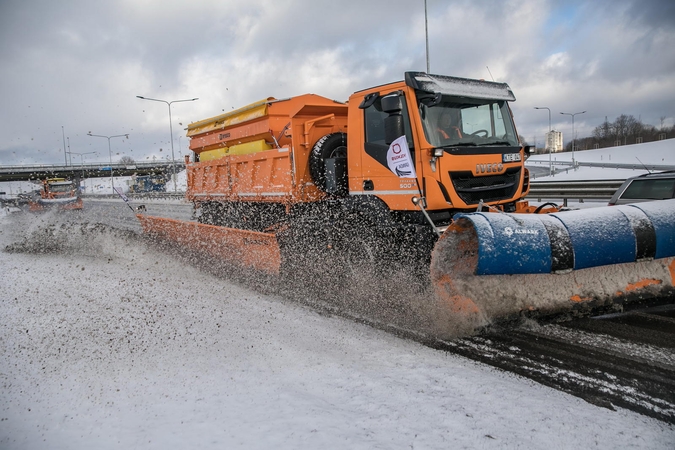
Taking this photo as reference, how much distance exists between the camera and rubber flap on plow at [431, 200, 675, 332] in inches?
159

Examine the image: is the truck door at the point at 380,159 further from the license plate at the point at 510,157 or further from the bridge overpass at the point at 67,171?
the bridge overpass at the point at 67,171

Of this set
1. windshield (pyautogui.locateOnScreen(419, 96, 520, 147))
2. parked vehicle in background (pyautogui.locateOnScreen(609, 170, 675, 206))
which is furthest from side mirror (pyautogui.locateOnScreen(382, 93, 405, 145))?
parked vehicle in background (pyautogui.locateOnScreen(609, 170, 675, 206))

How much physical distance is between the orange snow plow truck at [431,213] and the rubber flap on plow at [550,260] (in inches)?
0.5

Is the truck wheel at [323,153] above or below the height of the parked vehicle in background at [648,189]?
above

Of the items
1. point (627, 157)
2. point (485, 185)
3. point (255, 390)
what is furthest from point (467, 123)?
point (627, 157)

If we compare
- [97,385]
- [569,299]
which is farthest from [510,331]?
[97,385]

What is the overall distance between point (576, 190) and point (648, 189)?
7943 millimetres

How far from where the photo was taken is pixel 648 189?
7.19m

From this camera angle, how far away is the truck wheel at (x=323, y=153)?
20.8 feet

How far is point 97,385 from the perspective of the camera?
11.5ft

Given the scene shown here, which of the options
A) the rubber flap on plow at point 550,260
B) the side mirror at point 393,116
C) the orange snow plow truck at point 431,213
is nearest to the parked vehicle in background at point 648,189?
the orange snow plow truck at point 431,213

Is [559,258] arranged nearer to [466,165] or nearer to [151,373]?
[466,165]

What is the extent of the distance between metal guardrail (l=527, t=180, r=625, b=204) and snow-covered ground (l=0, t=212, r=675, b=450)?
38.0 feet

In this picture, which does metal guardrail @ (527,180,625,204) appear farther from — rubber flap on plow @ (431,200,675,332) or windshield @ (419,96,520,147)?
rubber flap on plow @ (431,200,675,332)
